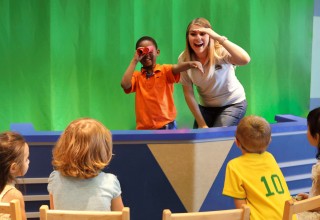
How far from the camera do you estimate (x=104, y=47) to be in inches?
171

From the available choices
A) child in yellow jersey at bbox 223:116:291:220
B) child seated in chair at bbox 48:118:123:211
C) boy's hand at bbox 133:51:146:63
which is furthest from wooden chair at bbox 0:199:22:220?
boy's hand at bbox 133:51:146:63

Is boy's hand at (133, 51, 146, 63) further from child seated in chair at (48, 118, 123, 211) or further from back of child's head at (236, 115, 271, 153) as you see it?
child seated in chair at (48, 118, 123, 211)

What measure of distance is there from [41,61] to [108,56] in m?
0.53

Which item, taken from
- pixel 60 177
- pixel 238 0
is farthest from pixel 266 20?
pixel 60 177

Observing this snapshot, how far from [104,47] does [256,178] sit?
7.18 ft

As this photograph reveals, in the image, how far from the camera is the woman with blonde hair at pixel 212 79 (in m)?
3.70

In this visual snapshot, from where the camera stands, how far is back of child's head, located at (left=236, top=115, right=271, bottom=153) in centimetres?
259

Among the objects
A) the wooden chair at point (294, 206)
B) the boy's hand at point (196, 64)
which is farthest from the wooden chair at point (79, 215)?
the boy's hand at point (196, 64)

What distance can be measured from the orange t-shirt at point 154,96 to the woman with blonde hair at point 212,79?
13 cm

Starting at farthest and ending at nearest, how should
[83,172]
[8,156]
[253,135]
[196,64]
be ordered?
[196,64] → [253,135] → [8,156] → [83,172]

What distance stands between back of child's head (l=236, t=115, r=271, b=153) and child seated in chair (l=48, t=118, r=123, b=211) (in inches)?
26.4

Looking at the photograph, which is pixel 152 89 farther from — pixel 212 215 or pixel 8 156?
pixel 212 215

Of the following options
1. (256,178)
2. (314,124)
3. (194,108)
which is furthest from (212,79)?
(256,178)

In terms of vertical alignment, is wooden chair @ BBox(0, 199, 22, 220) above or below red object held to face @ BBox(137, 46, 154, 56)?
below
